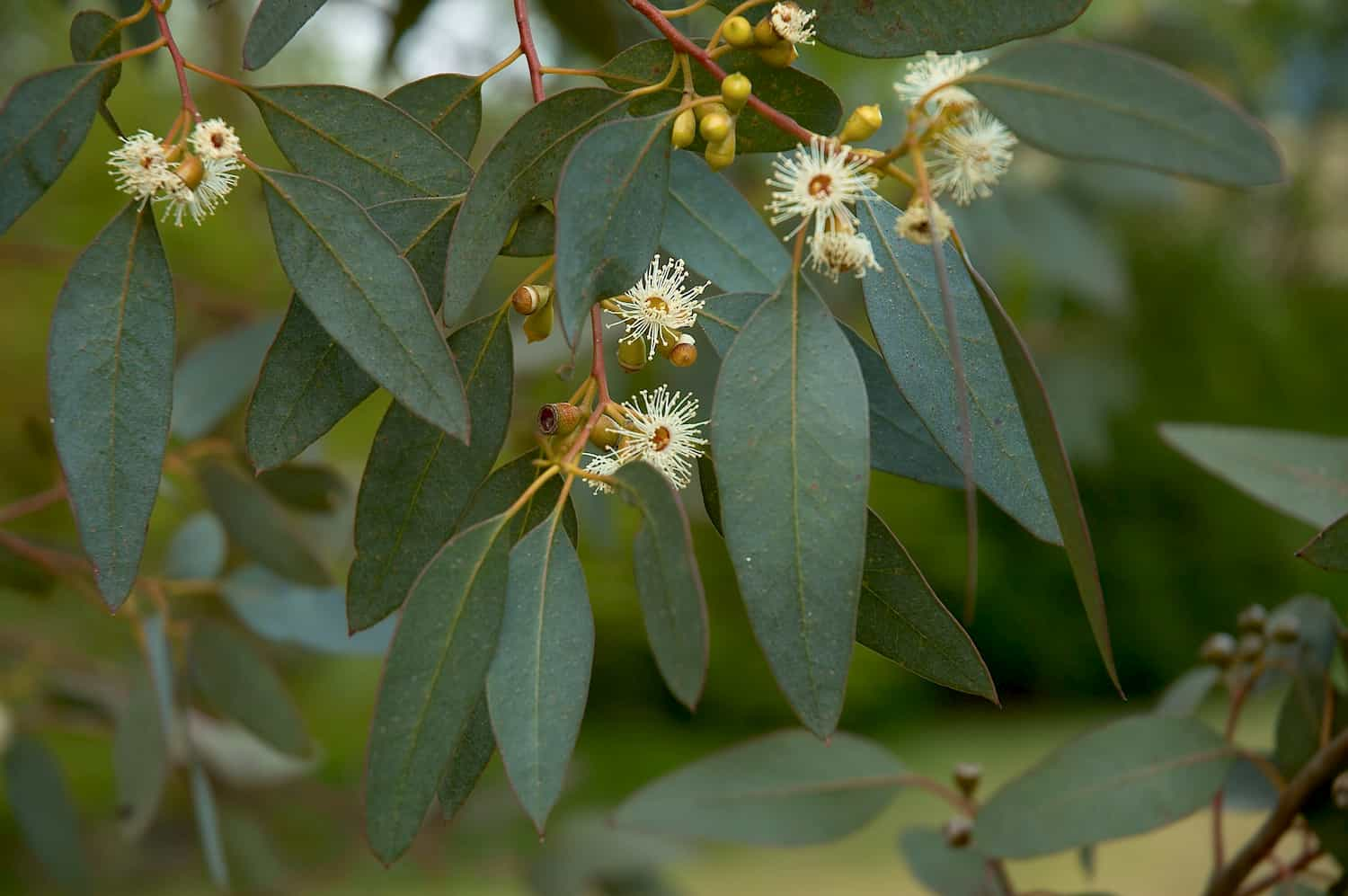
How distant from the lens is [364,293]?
0.42 metres

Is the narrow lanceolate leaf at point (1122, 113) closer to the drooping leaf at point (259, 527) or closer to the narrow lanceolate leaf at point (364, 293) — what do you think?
the narrow lanceolate leaf at point (364, 293)

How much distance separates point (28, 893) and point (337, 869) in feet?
2.40

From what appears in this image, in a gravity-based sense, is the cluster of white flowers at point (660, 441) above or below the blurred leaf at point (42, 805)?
above

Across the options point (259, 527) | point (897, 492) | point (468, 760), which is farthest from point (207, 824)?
point (897, 492)

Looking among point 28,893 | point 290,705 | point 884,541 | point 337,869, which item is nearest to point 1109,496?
point 337,869

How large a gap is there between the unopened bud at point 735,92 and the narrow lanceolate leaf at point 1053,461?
112 mm

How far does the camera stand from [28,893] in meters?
2.91

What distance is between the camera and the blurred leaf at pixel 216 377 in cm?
106

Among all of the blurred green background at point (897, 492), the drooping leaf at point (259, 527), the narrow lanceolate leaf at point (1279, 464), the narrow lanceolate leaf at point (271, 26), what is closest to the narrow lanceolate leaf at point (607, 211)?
the narrow lanceolate leaf at point (271, 26)

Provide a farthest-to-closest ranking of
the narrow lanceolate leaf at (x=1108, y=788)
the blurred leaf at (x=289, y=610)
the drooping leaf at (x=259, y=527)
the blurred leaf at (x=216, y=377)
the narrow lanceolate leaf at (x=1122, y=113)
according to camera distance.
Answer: the blurred leaf at (x=216, y=377) → the blurred leaf at (x=289, y=610) → the drooping leaf at (x=259, y=527) → the narrow lanceolate leaf at (x=1108, y=788) → the narrow lanceolate leaf at (x=1122, y=113)

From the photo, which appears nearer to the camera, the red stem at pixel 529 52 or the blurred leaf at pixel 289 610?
the red stem at pixel 529 52

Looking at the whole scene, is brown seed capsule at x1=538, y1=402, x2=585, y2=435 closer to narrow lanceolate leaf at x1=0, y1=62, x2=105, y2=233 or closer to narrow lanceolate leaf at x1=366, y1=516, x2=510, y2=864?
narrow lanceolate leaf at x1=366, y1=516, x2=510, y2=864

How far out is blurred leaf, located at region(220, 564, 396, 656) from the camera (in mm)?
943

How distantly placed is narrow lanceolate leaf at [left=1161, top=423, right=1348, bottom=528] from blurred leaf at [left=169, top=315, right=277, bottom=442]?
2.47ft
